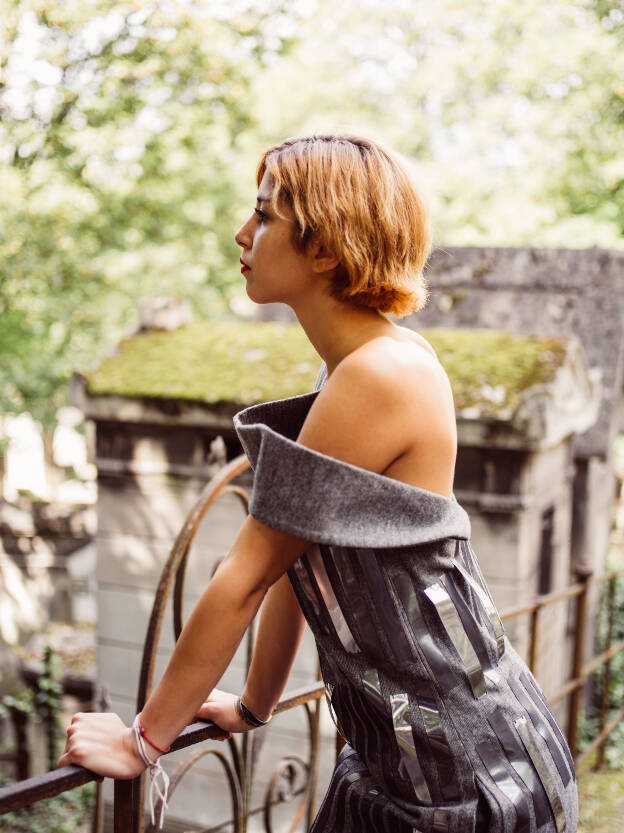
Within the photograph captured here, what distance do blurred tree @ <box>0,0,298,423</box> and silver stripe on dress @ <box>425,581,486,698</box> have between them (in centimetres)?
1003

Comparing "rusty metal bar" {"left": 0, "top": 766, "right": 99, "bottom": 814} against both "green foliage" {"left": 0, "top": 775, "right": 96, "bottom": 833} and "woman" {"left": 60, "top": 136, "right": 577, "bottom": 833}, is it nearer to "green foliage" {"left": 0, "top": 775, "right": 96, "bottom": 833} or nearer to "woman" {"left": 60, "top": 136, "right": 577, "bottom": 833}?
"woman" {"left": 60, "top": 136, "right": 577, "bottom": 833}

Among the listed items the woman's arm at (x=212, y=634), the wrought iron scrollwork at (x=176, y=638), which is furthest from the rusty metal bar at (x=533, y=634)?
the woman's arm at (x=212, y=634)

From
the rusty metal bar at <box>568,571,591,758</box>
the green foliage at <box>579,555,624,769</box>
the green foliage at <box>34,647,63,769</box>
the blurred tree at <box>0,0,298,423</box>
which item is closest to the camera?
the rusty metal bar at <box>568,571,591,758</box>

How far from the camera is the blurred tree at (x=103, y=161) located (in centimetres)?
1020

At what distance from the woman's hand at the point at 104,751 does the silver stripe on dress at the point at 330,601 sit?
37 cm

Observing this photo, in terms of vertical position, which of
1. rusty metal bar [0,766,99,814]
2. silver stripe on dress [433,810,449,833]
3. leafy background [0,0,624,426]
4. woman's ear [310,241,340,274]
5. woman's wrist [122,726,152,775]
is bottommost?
silver stripe on dress [433,810,449,833]

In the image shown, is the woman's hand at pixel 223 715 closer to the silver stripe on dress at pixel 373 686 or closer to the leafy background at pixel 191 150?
the silver stripe on dress at pixel 373 686

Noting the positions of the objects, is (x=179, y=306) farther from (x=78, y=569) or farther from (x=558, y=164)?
(x=558, y=164)

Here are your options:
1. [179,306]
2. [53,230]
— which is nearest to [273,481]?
[179,306]

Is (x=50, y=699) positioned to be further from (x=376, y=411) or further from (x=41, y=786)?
(x=376, y=411)

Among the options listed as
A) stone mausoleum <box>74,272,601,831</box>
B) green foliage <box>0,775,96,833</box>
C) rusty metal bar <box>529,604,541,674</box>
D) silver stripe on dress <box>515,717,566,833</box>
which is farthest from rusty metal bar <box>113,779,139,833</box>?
green foliage <box>0,775,96,833</box>

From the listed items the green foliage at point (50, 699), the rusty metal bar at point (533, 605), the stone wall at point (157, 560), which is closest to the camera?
the rusty metal bar at point (533, 605)

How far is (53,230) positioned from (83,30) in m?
2.50

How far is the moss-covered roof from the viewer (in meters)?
4.65
